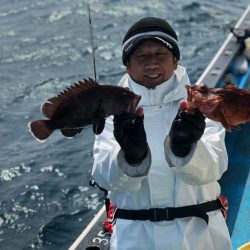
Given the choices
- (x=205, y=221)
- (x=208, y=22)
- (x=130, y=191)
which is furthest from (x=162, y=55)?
(x=208, y=22)

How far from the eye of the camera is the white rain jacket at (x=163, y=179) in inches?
145

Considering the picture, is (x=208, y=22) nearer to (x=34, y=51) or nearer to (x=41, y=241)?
(x=34, y=51)

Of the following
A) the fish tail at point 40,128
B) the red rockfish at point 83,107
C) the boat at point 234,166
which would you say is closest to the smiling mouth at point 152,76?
the red rockfish at point 83,107

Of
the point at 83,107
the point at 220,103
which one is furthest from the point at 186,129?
the point at 83,107

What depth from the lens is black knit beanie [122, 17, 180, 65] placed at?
151 inches

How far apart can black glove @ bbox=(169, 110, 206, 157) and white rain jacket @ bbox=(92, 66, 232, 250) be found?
0.37 ft

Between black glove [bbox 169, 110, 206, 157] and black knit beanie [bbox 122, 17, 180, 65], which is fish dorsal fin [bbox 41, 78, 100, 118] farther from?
black glove [bbox 169, 110, 206, 157]

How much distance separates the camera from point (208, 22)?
634 inches

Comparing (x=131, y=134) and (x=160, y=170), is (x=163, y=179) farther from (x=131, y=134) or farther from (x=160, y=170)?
(x=131, y=134)

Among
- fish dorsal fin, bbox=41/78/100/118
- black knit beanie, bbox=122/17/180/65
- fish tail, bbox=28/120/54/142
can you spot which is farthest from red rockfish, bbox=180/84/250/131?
fish tail, bbox=28/120/54/142

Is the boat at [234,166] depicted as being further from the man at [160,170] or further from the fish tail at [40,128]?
the fish tail at [40,128]

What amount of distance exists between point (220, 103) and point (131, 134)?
0.67 meters

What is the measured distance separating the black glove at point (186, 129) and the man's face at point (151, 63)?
19.8 inches

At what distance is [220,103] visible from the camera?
349cm
